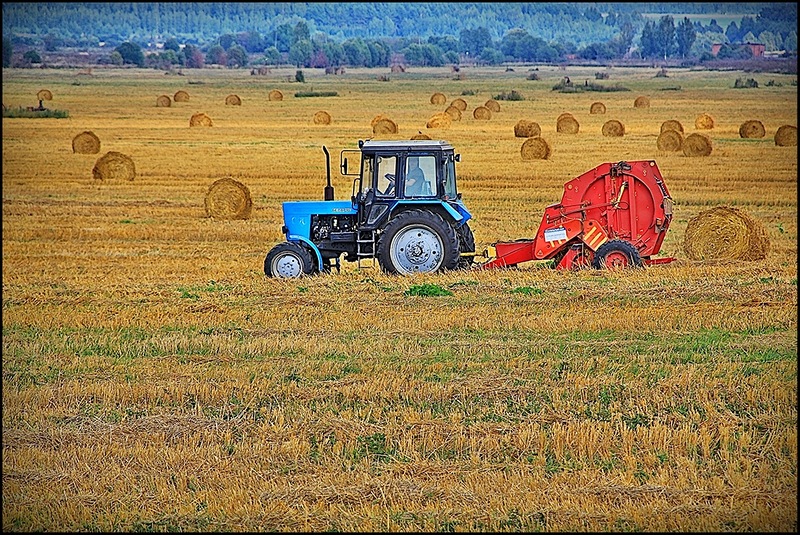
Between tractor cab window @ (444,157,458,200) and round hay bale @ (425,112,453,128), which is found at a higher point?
round hay bale @ (425,112,453,128)

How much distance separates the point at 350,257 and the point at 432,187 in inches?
54.7

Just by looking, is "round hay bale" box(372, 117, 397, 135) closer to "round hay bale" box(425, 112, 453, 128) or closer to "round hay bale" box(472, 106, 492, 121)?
"round hay bale" box(425, 112, 453, 128)

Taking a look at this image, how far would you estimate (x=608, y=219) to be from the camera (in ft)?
47.6

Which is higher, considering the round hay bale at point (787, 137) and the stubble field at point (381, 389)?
the round hay bale at point (787, 137)

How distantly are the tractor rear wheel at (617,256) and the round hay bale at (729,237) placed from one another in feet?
6.21

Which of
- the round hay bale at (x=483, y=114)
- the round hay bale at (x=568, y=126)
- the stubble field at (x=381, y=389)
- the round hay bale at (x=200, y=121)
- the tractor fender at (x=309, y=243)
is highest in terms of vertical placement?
the round hay bale at (x=483, y=114)

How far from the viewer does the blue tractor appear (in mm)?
13930

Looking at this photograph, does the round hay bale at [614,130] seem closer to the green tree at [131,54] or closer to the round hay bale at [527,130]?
the round hay bale at [527,130]

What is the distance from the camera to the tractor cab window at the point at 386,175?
45.6 ft

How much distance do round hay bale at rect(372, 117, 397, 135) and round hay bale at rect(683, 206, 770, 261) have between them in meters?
25.2

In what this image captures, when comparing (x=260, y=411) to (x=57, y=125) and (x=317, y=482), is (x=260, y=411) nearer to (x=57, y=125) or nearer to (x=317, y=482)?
(x=317, y=482)

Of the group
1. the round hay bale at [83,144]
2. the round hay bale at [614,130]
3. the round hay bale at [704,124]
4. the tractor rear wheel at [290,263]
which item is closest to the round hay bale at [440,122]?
the round hay bale at [614,130]

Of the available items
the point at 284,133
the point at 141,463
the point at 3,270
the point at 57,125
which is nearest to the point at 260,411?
the point at 141,463

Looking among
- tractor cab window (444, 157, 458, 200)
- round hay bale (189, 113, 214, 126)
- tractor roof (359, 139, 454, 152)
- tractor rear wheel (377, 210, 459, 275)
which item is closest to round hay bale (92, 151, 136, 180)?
tractor roof (359, 139, 454, 152)
